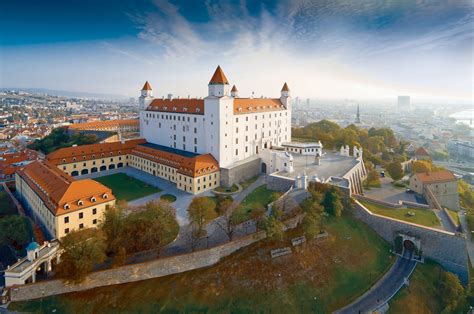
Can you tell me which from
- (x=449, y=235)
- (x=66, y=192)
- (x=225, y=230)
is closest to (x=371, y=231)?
(x=449, y=235)

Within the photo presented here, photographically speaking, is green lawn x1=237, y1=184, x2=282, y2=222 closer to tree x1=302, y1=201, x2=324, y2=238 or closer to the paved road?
tree x1=302, y1=201, x2=324, y2=238

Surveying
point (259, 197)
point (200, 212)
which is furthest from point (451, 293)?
point (200, 212)

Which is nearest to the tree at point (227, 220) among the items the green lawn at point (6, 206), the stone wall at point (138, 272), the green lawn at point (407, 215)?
the stone wall at point (138, 272)

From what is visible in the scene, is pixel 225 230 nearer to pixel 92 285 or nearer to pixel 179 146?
pixel 92 285

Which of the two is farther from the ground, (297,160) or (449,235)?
(297,160)

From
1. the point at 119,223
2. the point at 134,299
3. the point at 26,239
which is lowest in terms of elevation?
the point at 134,299

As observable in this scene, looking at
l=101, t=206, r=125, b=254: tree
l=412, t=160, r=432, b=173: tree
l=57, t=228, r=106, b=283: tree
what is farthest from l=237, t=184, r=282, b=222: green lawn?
l=412, t=160, r=432, b=173: tree
